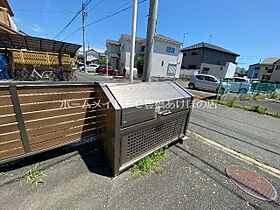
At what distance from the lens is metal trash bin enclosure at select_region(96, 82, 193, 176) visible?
5.24ft

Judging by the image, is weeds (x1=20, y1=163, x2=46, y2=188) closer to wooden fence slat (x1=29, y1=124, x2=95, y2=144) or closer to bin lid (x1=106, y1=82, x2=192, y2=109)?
wooden fence slat (x1=29, y1=124, x2=95, y2=144)

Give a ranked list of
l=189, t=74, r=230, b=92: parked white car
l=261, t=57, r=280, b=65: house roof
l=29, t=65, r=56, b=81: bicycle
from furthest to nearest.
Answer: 1. l=261, t=57, r=280, b=65: house roof
2. l=189, t=74, r=230, b=92: parked white car
3. l=29, t=65, r=56, b=81: bicycle

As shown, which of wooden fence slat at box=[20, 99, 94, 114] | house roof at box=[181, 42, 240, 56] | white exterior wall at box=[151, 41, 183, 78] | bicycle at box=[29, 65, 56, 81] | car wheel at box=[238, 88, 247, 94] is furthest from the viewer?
house roof at box=[181, 42, 240, 56]

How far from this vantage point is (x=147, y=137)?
2004 mm

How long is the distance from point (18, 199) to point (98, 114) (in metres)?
1.37

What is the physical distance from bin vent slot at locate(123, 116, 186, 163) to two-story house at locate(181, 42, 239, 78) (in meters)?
26.1

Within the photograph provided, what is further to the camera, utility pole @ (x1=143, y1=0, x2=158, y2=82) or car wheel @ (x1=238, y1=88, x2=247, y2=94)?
car wheel @ (x1=238, y1=88, x2=247, y2=94)

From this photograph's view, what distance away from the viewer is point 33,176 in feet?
5.62

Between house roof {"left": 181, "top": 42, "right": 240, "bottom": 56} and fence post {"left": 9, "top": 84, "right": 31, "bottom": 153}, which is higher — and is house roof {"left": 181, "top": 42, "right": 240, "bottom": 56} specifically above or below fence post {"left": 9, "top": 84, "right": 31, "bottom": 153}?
above

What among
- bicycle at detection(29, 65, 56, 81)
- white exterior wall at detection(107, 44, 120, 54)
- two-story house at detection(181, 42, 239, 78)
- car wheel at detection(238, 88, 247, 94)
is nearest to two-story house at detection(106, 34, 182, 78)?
white exterior wall at detection(107, 44, 120, 54)

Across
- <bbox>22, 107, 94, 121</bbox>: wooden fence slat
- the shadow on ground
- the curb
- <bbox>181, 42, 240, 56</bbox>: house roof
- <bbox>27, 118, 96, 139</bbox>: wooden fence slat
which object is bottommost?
the shadow on ground

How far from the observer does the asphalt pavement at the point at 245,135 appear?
2.65m

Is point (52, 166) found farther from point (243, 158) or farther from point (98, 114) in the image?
point (243, 158)

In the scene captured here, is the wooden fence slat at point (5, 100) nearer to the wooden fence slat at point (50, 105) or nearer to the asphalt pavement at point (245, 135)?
the wooden fence slat at point (50, 105)
